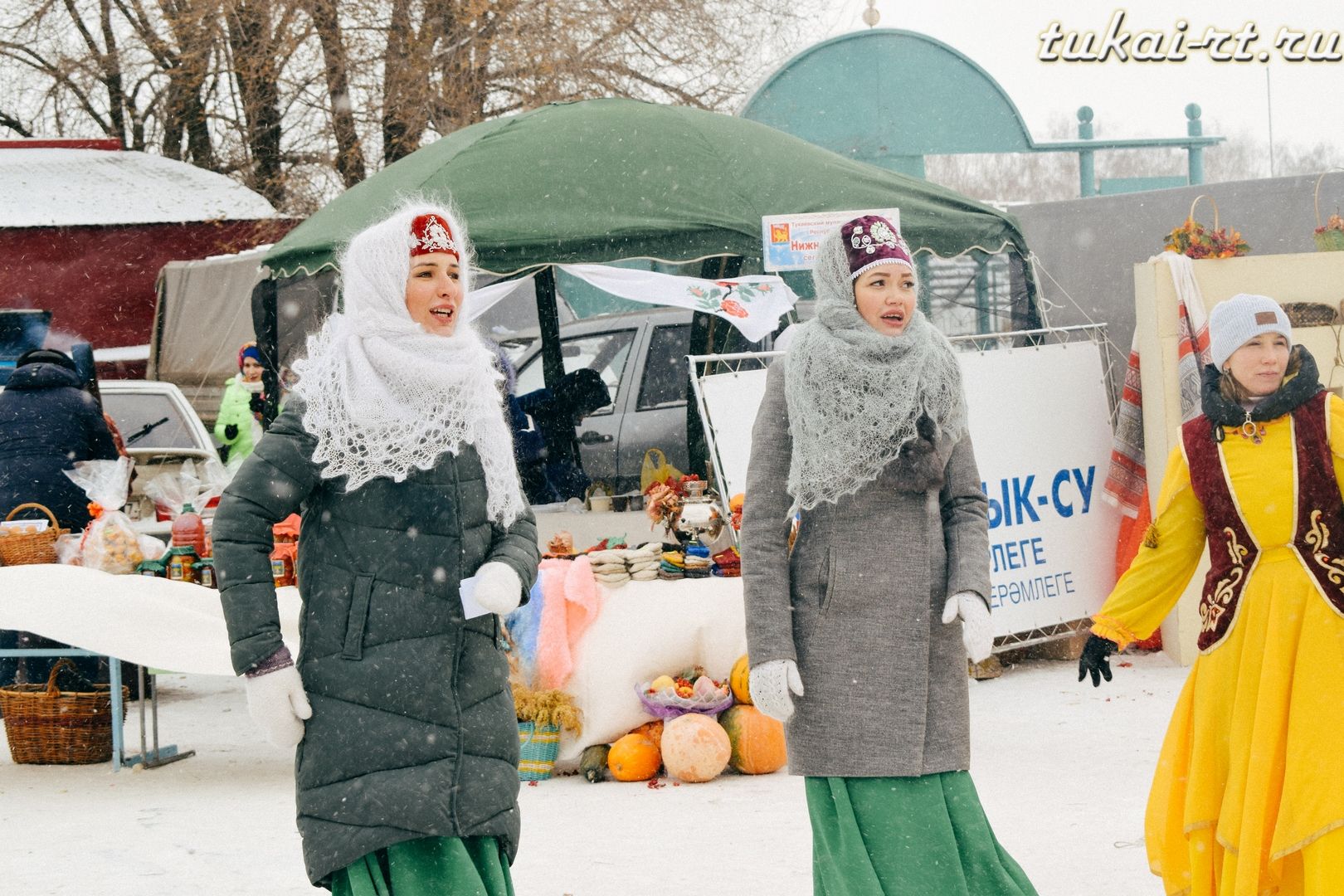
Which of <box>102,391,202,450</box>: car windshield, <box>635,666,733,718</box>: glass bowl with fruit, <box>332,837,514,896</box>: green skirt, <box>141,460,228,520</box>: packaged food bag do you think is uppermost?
<box>102,391,202,450</box>: car windshield

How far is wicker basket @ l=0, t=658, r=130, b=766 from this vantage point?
773 cm

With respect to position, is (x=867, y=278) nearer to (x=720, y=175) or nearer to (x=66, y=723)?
(x=66, y=723)

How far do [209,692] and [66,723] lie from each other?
6.19ft

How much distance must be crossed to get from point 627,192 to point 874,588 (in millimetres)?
6249

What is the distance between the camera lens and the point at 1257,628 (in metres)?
4.12

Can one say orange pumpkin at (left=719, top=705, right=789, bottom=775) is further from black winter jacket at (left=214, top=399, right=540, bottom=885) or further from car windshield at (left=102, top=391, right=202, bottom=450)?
car windshield at (left=102, top=391, right=202, bottom=450)

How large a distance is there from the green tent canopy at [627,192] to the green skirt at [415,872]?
20.2 feet

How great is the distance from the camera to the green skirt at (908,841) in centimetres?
377

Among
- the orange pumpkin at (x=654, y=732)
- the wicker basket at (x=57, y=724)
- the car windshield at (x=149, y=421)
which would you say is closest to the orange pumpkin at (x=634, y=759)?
the orange pumpkin at (x=654, y=732)

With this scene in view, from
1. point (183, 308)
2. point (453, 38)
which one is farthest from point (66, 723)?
point (453, 38)

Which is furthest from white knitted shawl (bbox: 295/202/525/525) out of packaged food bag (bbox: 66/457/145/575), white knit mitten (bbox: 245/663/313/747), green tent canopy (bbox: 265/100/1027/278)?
green tent canopy (bbox: 265/100/1027/278)

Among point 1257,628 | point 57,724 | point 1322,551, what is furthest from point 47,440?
point 1322,551

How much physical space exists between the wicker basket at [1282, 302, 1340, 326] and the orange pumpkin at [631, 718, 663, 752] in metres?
4.18

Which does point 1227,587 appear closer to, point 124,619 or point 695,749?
point 695,749
